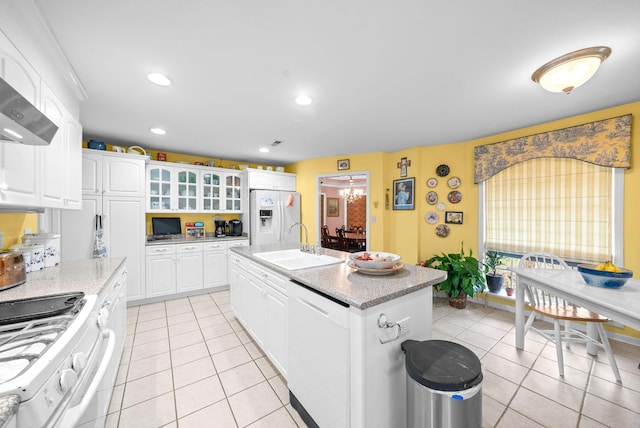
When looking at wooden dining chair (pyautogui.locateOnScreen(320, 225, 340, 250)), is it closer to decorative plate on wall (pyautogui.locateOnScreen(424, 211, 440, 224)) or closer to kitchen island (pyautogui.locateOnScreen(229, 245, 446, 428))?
decorative plate on wall (pyautogui.locateOnScreen(424, 211, 440, 224))

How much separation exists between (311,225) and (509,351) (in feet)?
11.1

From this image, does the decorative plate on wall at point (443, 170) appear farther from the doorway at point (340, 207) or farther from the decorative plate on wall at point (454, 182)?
the doorway at point (340, 207)

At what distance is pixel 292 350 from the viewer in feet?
5.12

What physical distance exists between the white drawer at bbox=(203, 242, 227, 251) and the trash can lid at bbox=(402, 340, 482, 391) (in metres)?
3.51

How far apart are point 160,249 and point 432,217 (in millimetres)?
4196

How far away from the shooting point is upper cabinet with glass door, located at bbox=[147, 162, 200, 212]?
3688 millimetres

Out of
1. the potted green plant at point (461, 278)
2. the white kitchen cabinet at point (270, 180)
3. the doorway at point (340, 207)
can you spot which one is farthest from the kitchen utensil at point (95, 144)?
the doorway at point (340, 207)

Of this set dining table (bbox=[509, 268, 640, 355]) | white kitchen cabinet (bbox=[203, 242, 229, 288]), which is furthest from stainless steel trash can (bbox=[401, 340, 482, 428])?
white kitchen cabinet (bbox=[203, 242, 229, 288])

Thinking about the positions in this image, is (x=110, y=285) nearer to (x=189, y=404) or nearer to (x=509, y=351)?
(x=189, y=404)

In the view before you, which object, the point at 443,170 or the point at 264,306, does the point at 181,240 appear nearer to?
the point at 264,306

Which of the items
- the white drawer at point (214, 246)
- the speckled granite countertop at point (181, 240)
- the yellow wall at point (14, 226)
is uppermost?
the yellow wall at point (14, 226)

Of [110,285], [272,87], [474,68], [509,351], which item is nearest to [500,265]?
[509,351]

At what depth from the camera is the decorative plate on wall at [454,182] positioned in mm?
3527

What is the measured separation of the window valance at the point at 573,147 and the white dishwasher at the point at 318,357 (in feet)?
10.3
